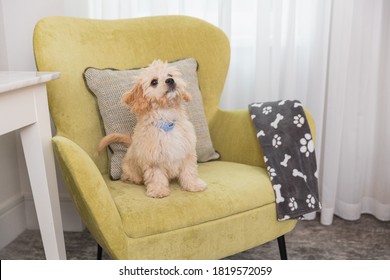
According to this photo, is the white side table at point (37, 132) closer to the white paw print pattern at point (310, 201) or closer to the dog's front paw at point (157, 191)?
the dog's front paw at point (157, 191)

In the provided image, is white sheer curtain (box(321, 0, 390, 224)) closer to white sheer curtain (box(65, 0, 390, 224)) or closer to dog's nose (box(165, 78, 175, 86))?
white sheer curtain (box(65, 0, 390, 224))

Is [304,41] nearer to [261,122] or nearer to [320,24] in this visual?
[320,24]

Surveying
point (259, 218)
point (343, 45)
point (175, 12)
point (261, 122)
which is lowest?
point (259, 218)

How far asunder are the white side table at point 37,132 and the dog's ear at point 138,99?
10.5 inches

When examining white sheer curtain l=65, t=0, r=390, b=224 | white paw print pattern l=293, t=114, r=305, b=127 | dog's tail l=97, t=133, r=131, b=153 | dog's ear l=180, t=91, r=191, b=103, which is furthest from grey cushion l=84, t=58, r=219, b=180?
white sheer curtain l=65, t=0, r=390, b=224

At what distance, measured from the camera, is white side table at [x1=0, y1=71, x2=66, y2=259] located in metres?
1.21

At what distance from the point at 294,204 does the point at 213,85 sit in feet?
2.02

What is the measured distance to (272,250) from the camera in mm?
1825

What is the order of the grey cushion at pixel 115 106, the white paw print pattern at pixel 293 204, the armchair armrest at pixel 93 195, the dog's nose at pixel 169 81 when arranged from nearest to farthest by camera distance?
the armchair armrest at pixel 93 195 → the dog's nose at pixel 169 81 → the white paw print pattern at pixel 293 204 → the grey cushion at pixel 115 106

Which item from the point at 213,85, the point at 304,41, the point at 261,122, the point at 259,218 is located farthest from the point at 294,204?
the point at 304,41

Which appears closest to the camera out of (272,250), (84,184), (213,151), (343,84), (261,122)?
(84,184)

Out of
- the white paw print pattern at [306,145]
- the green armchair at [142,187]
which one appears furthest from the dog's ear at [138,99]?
the white paw print pattern at [306,145]

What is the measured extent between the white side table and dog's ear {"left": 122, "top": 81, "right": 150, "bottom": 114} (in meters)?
0.27

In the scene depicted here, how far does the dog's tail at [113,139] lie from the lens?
1.46m
